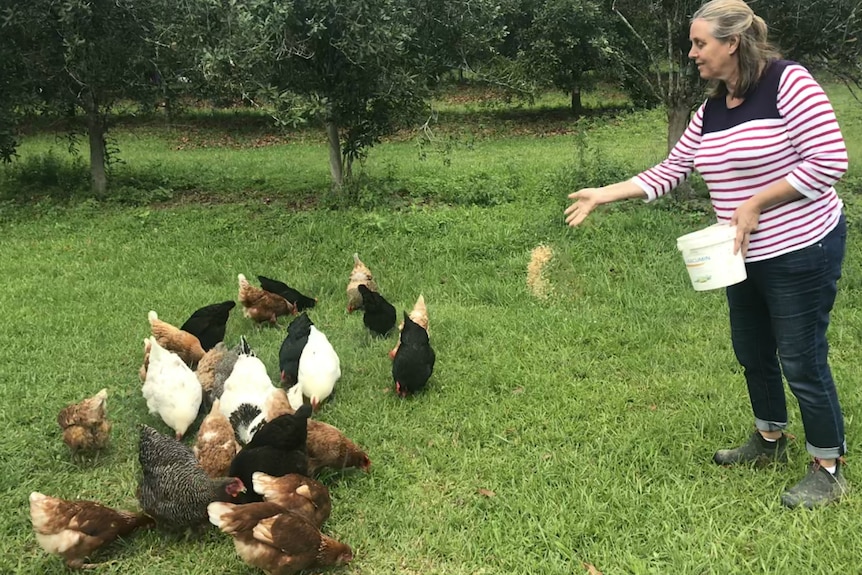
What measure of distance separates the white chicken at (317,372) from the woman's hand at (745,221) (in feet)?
8.34

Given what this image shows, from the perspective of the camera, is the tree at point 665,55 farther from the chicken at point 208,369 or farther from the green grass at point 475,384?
the chicken at point 208,369

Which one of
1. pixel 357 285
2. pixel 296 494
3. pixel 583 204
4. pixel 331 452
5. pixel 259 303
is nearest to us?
pixel 296 494

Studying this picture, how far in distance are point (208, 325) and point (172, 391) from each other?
1.15 m

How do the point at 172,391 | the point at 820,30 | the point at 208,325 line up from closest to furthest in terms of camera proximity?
the point at 172,391
the point at 208,325
the point at 820,30

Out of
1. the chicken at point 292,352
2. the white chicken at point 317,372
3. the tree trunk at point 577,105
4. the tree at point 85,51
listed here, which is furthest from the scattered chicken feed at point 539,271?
the tree trunk at point 577,105

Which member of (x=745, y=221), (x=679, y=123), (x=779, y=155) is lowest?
(x=745, y=221)

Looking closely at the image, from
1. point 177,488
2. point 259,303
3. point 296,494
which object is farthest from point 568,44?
point 177,488

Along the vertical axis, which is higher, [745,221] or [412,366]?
[745,221]

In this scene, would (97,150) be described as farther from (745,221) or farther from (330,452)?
(745,221)

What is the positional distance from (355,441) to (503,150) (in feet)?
40.5

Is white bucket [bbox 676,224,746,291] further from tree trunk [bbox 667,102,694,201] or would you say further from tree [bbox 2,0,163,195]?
tree [bbox 2,0,163,195]

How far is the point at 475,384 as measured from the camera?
4.42m

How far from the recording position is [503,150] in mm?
15281

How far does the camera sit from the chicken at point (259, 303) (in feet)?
18.1
